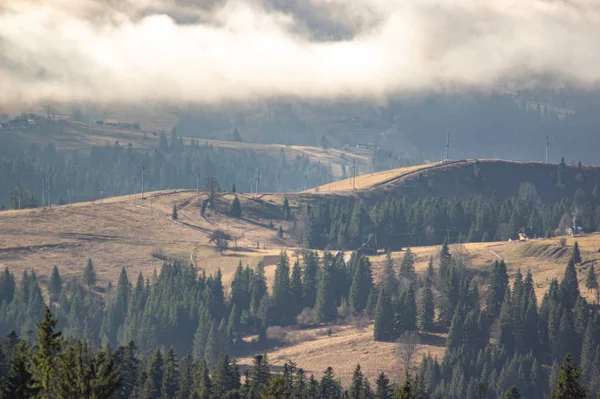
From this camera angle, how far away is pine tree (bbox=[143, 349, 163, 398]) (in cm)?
12306

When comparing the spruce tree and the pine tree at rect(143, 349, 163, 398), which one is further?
the spruce tree

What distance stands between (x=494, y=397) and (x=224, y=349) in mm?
54469

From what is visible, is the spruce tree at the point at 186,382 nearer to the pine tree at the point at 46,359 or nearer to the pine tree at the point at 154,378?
the pine tree at the point at 154,378

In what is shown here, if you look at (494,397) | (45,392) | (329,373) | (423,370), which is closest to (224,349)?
(423,370)

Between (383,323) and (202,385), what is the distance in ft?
260

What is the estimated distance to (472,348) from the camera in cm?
18838

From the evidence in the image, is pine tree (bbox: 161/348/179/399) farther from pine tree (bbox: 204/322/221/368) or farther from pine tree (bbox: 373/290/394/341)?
pine tree (bbox: 373/290/394/341)

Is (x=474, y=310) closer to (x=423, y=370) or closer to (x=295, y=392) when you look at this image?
(x=423, y=370)

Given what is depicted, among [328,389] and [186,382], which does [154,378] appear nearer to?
[186,382]

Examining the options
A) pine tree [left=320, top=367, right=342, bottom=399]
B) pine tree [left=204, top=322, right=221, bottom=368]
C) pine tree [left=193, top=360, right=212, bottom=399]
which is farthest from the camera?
pine tree [left=204, top=322, right=221, bottom=368]

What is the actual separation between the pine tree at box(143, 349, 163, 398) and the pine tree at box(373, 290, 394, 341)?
74.5 m

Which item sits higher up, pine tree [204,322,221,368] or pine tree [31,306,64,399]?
pine tree [31,306,64,399]

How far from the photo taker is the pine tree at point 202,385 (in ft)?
400

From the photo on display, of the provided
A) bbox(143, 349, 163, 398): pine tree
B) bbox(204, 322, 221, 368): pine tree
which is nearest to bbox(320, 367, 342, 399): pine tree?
bbox(143, 349, 163, 398): pine tree
